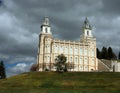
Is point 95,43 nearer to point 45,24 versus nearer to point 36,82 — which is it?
point 45,24

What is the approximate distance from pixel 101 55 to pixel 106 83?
271 feet

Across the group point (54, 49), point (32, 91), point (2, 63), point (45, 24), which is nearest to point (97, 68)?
point (54, 49)

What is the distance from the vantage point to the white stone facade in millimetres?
126625

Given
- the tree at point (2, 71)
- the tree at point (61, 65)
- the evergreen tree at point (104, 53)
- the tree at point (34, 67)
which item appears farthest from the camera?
the evergreen tree at point (104, 53)

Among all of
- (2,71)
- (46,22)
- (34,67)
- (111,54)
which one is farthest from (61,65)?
(111,54)

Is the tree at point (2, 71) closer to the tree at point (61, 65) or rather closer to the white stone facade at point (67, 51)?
the white stone facade at point (67, 51)

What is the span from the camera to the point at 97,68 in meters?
136

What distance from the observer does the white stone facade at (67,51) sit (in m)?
127

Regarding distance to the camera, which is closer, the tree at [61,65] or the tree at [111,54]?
the tree at [61,65]

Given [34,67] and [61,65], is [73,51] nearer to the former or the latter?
[34,67]

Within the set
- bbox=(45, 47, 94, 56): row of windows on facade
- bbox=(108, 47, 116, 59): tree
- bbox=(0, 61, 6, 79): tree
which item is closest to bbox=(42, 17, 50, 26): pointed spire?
bbox=(45, 47, 94, 56): row of windows on facade

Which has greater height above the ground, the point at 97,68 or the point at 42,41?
the point at 42,41

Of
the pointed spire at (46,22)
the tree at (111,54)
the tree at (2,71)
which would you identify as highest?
the pointed spire at (46,22)

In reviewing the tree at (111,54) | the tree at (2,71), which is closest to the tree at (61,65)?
the tree at (2,71)
